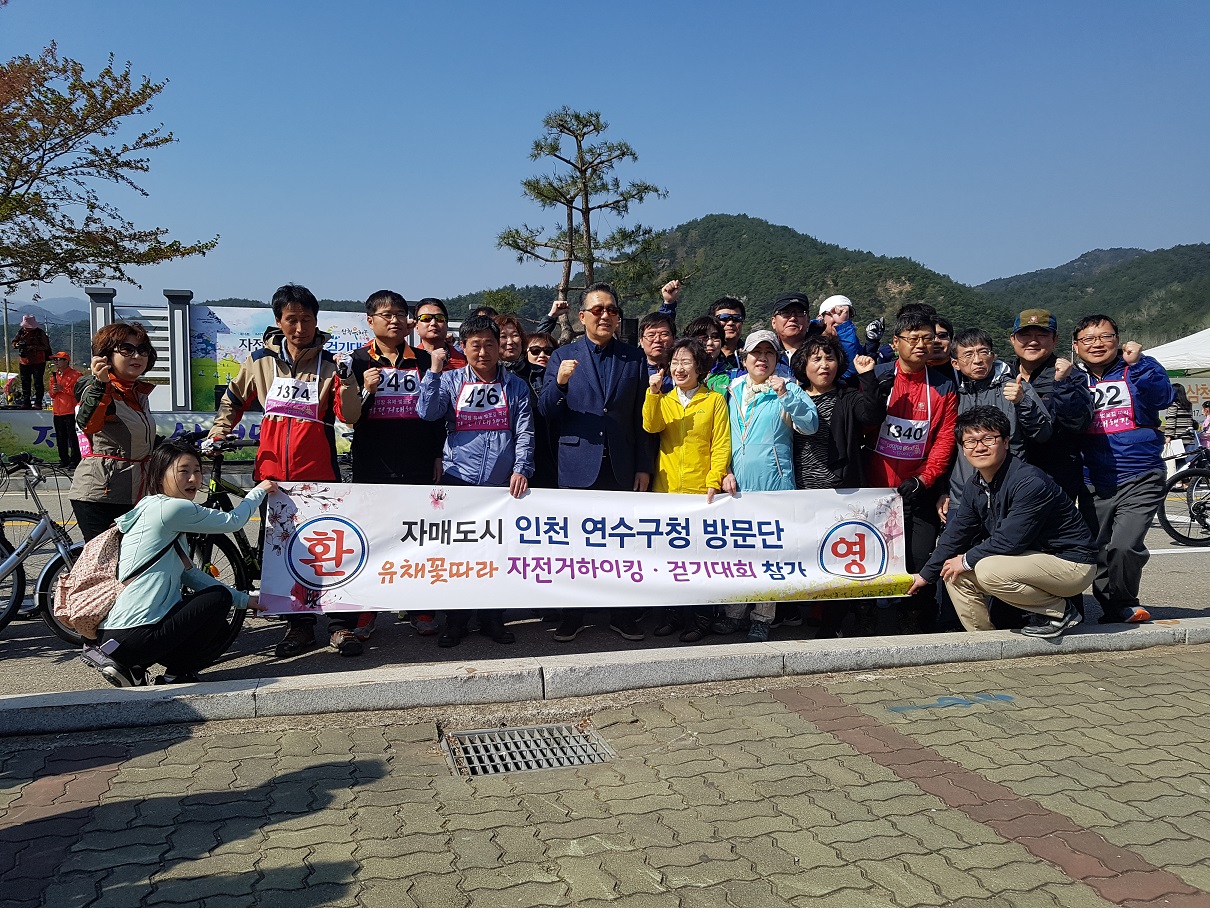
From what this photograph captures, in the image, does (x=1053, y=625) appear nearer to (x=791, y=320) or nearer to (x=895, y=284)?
(x=791, y=320)

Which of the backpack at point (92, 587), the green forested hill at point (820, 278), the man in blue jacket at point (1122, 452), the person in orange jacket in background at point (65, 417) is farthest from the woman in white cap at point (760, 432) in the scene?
the green forested hill at point (820, 278)

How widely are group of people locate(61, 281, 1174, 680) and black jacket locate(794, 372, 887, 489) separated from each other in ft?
0.04

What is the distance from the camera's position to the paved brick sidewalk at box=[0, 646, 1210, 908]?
271cm

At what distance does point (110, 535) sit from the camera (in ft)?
14.0

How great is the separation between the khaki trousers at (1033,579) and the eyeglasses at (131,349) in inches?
187

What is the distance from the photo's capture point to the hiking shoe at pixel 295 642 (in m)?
4.84

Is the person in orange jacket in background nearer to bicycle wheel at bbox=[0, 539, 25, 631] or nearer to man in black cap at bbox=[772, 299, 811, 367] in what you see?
bicycle wheel at bbox=[0, 539, 25, 631]

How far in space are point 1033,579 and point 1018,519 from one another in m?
0.35

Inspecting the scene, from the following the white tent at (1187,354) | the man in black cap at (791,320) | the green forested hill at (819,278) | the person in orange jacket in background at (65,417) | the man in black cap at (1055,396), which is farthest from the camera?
the green forested hill at (819,278)

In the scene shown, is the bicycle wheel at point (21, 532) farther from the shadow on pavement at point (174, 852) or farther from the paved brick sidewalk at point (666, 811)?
the shadow on pavement at point (174, 852)

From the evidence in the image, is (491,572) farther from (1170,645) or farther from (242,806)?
(1170,645)

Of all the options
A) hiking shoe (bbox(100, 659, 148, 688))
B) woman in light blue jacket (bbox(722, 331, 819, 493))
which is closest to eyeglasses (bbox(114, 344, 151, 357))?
hiking shoe (bbox(100, 659, 148, 688))

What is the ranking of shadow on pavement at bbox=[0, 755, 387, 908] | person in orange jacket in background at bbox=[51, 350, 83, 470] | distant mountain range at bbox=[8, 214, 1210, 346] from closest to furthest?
shadow on pavement at bbox=[0, 755, 387, 908], person in orange jacket in background at bbox=[51, 350, 83, 470], distant mountain range at bbox=[8, 214, 1210, 346]

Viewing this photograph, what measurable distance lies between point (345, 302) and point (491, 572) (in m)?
22.0
